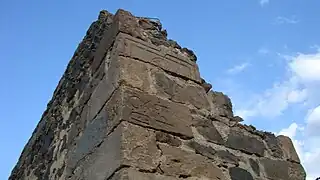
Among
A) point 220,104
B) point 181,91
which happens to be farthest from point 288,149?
point 181,91

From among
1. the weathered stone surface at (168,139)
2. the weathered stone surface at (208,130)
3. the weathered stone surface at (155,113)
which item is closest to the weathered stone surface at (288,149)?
the weathered stone surface at (208,130)

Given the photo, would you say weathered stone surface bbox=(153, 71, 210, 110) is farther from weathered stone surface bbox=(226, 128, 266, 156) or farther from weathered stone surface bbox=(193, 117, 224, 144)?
weathered stone surface bbox=(226, 128, 266, 156)

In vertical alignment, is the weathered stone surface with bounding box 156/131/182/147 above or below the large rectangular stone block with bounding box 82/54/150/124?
below

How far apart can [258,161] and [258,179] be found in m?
0.16

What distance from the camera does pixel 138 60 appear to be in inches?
111

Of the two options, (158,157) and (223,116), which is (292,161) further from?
(158,157)

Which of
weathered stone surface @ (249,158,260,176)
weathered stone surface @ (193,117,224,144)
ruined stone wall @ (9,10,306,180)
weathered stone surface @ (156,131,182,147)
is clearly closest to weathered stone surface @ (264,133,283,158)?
ruined stone wall @ (9,10,306,180)

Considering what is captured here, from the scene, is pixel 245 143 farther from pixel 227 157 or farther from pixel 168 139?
pixel 168 139

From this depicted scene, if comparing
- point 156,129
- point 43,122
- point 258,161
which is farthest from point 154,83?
point 43,122

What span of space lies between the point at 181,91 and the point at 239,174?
717mm

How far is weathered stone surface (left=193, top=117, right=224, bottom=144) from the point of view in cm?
283

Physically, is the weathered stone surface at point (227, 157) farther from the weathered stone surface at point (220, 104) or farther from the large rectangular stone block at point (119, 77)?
the large rectangular stone block at point (119, 77)

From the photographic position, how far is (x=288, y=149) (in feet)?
11.1

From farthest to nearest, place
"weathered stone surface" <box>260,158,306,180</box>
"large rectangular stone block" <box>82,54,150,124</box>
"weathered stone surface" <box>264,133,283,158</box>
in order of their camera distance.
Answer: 1. "weathered stone surface" <box>264,133,283,158</box>
2. "weathered stone surface" <box>260,158,306,180</box>
3. "large rectangular stone block" <box>82,54,150,124</box>
